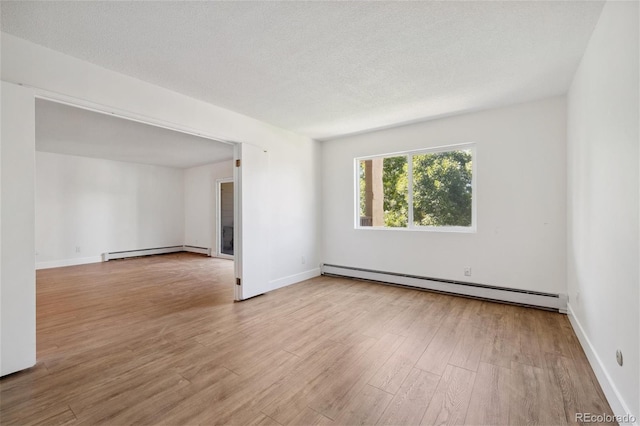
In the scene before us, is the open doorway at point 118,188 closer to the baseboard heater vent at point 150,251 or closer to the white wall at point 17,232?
the baseboard heater vent at point 150,251

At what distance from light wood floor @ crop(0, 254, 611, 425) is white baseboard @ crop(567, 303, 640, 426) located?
0.06m

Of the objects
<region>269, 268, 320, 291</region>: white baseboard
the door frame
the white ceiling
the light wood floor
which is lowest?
the light wood floor

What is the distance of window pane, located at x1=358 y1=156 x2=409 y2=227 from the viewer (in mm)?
4449

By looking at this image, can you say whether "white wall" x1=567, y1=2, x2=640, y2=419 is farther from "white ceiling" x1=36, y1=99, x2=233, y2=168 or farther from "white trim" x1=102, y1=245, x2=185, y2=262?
"white trim" x1=102, y1=245, x2=185, y2=262

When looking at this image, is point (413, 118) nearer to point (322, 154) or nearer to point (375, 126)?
point (375, 126)

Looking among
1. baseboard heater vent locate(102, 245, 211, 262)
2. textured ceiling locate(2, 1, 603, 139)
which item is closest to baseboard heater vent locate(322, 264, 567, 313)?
textured ceiling locate(2, 1, 603, 139)

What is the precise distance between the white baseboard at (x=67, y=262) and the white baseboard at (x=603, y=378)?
8.78 metres

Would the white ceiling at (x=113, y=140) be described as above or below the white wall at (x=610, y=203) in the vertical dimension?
above

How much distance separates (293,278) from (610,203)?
153 inches

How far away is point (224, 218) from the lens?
7.69 meters

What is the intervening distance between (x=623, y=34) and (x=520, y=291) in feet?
9.36

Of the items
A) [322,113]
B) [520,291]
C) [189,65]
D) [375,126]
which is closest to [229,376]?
[189,65]

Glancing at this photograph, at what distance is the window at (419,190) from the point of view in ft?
12.8

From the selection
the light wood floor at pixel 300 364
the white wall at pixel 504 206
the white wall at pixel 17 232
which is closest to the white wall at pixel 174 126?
the white wall at pixel 17 232
